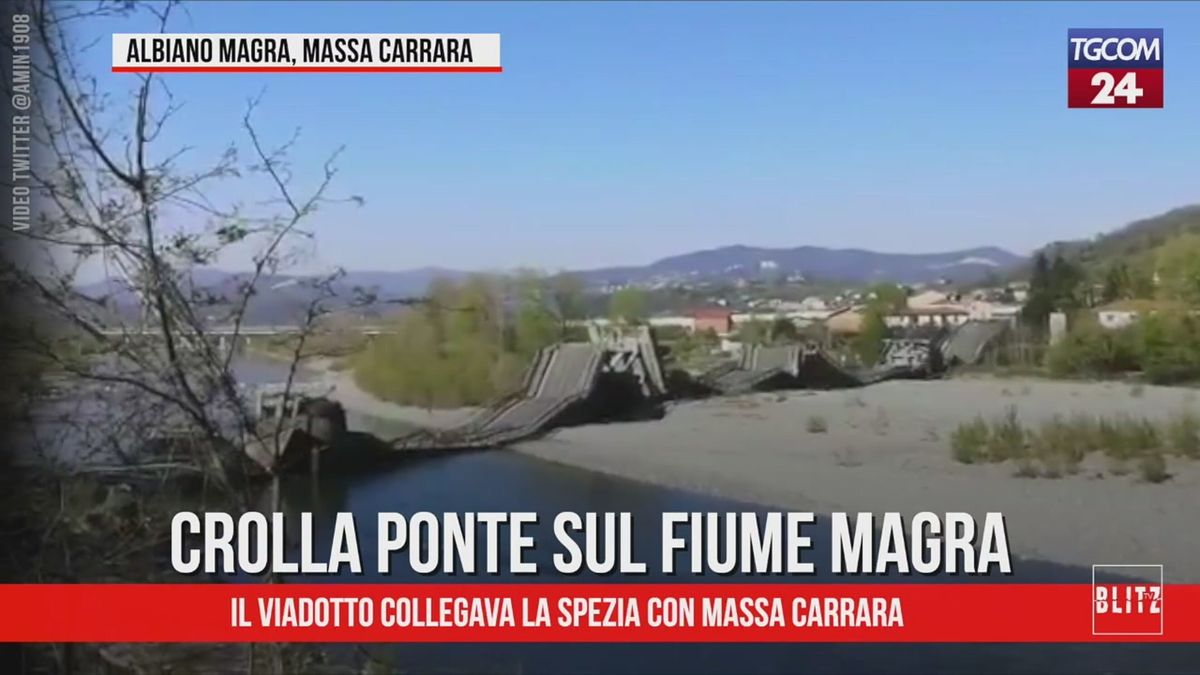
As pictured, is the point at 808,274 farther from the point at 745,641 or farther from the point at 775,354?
the point at 745,641

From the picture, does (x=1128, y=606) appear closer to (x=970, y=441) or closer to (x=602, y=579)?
(x=970, y=441)

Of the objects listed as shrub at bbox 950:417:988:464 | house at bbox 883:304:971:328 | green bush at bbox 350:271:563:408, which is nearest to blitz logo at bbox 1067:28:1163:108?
house at bbox 883:304:971:328

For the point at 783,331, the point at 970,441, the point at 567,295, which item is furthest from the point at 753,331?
the point at 970,441

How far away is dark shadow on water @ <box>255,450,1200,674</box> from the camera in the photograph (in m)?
2.77

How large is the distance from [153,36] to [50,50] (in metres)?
0.23

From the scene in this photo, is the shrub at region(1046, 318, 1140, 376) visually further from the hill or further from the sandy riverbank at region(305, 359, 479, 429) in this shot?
the sandy riverbank at region(305, 359, 479, 429)

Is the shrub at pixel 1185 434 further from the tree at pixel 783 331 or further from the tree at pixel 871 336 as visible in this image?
the tree at pixel 783 331

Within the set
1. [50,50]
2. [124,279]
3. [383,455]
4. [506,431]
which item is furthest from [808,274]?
[50,50]

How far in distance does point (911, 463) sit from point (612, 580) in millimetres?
731

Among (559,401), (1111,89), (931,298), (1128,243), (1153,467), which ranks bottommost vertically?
(1153,467)

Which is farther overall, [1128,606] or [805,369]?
[805,369]

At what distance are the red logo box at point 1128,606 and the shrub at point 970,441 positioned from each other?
1.23 feet

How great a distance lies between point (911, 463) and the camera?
9.46ft

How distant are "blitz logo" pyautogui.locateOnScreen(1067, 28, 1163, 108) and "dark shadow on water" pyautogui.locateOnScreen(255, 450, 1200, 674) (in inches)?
37.9
